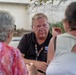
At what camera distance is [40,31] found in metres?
3.34

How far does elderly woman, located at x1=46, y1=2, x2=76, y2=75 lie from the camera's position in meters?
1.73

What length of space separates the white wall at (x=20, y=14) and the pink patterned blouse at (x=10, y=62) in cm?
982

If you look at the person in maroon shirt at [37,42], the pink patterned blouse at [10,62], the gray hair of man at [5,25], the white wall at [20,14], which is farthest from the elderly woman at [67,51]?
the white wall at [20,14]

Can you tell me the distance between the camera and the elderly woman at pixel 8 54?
6.80ft

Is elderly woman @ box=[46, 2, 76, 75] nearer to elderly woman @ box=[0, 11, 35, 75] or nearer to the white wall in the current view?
elderly woman @ box=[0, 11, 35, 75]

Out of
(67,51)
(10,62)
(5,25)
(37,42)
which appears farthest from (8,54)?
(37,42)

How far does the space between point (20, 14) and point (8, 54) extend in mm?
10761

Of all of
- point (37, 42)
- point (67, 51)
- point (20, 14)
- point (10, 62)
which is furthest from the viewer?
point (20, 14)

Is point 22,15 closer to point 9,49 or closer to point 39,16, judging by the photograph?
point 39,16

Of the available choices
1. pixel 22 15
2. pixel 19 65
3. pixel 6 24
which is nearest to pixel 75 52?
pixel 19 65

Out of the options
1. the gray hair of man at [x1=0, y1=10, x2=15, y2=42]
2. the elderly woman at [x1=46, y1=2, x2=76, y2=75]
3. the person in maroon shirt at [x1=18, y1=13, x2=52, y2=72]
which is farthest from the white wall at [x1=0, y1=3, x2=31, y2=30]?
the elderly woman at [x1=46, y1=2, x2=76, y2=75]

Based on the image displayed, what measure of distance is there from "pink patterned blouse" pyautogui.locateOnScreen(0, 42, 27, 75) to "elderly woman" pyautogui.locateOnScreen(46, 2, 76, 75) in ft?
1.24

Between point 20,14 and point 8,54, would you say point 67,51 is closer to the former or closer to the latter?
point 8,54

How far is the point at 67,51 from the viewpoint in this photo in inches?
70.0
